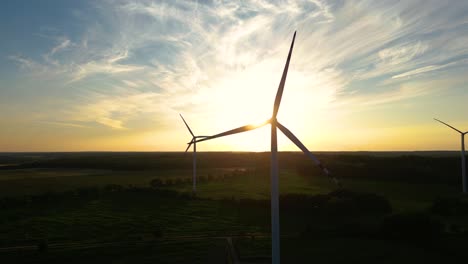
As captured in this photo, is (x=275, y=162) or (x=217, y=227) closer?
(x=275, y=162)

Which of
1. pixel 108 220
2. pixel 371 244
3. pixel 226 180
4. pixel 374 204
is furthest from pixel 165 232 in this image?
pixel 226 180

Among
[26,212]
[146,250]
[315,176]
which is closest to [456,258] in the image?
[146,250]

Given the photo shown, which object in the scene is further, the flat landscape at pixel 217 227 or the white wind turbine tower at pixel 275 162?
the flat landscape at pixel 217 227

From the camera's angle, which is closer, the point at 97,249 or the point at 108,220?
the point at 97,249

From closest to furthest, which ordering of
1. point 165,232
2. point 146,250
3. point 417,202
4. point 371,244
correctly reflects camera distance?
point 146,250 → point 371,244 → point 165,232 → point 417,202

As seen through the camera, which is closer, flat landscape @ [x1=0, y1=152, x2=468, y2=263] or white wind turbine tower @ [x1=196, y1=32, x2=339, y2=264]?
white wind turbine tower @ [x1=196, y1=32, x2=339, y2=264]

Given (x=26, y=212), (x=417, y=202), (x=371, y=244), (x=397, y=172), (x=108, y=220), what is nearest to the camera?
(x=371, y=244)

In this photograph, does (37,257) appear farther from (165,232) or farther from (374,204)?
(374,204)

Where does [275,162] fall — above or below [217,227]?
above

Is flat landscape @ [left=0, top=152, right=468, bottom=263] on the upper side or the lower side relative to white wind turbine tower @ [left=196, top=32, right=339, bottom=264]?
lower

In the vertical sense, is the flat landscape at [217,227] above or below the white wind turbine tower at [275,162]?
below
